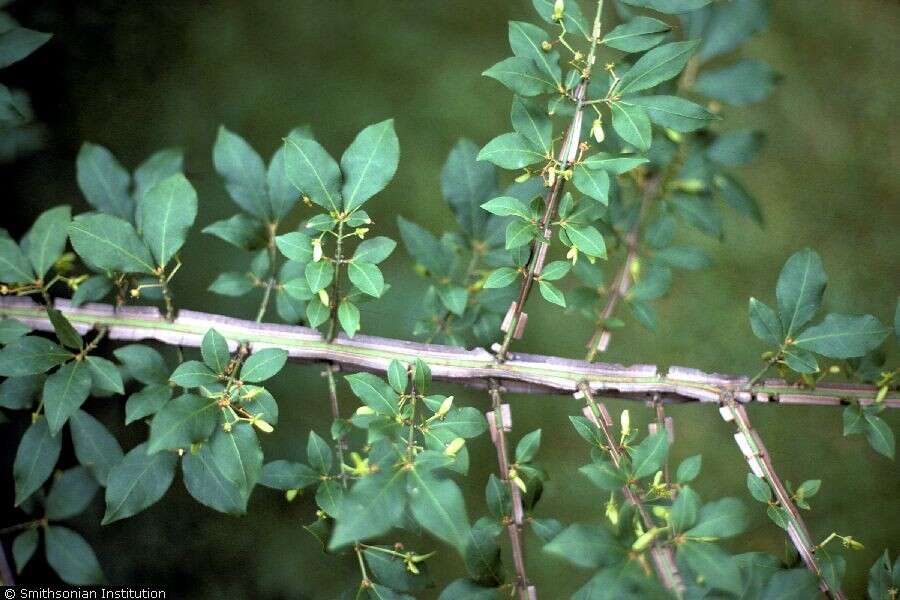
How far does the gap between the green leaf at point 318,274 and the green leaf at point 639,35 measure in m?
0.37

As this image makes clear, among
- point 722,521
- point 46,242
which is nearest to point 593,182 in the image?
point 722,521

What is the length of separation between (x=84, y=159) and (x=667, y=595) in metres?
0.96

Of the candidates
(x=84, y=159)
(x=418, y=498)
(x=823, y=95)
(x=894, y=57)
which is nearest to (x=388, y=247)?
(x=418, y=498)

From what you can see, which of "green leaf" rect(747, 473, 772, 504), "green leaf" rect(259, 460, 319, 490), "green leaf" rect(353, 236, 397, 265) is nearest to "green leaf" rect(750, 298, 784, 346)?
"green leaf" rect(747, 473, 772, 504)

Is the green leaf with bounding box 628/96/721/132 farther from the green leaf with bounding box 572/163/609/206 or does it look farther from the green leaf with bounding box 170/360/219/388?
the green leaf with bounding box 170/360/219/388

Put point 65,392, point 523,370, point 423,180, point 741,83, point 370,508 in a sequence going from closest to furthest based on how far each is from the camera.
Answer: point 370,508
point 65,392
point 523,370
point 741,83
point 423,180

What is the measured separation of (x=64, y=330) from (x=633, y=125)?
660mm

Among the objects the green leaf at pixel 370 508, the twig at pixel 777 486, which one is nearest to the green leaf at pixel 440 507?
the green leaf at pixel 370 508

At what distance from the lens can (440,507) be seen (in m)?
0.63

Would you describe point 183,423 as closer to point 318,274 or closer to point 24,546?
point 318,274

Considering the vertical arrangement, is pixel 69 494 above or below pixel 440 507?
below

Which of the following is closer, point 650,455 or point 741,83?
point 650,455

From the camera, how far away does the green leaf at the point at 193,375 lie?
78 cm

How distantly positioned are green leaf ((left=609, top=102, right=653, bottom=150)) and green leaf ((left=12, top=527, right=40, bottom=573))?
96 cm
